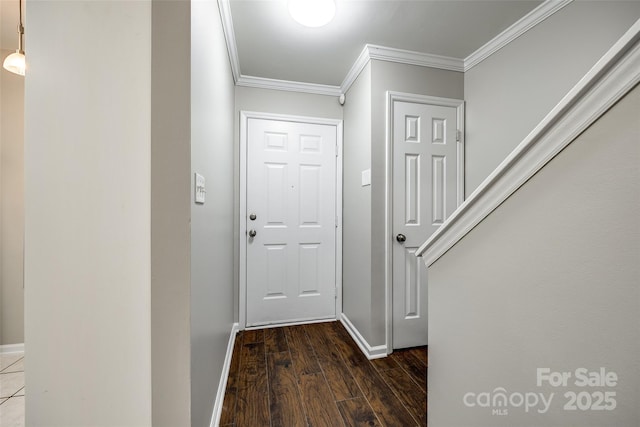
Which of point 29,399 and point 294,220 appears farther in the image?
point 294,220

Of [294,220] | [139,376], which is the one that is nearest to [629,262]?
[139,376]

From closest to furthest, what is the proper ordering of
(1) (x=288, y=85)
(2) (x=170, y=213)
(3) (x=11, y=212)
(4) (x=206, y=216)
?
1. (2) (x=170, y=213)
2. (4) (x=206, y=216)
3. (3) (x=11, y=212)
4. (1) (x=288, y=85)

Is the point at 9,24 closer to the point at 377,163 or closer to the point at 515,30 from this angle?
the point at 377,163

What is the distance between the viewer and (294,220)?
2475 mm

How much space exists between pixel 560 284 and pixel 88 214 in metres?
Answer: 1.49

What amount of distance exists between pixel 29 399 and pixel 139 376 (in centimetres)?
39

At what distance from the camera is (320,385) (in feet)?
5.18

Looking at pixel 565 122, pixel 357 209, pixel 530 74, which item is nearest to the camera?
pixel 565 122

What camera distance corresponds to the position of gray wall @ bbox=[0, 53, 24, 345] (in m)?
1.91

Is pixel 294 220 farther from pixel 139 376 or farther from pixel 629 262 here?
pixel 629 262

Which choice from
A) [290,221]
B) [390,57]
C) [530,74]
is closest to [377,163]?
[390,57]

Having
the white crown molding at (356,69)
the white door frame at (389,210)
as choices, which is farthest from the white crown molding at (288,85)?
the white door frame at (389,210)

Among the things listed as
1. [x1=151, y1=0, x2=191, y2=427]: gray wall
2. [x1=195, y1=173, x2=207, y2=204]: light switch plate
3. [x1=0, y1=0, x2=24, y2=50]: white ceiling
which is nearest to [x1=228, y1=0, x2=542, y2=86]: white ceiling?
[x1=151, y1=0, x2=191, y2=427]: gray wall

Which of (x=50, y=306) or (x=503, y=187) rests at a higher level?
(x=503, y=187)
